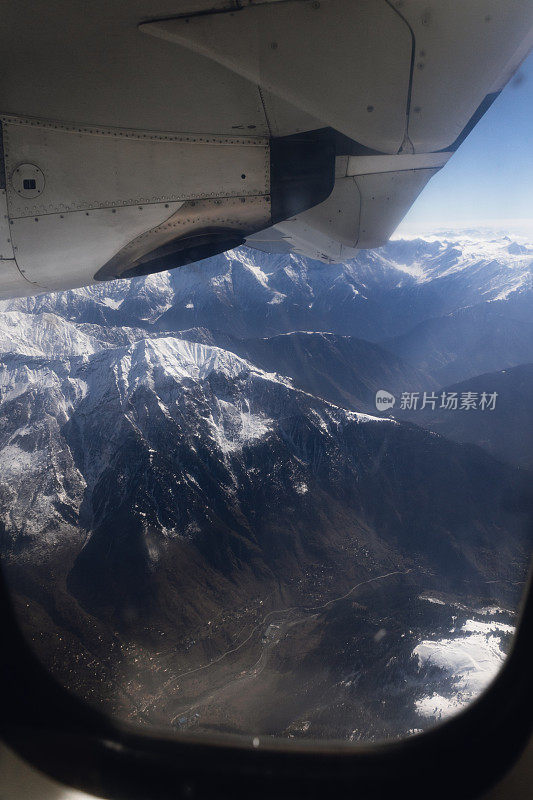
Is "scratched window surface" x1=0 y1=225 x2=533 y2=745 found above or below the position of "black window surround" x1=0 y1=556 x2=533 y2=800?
below

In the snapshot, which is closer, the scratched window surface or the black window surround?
the black window surround

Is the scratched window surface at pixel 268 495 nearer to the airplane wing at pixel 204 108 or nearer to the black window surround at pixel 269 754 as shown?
the airplane wing at pixel 204 108

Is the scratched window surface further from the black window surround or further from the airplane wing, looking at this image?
the black window surround

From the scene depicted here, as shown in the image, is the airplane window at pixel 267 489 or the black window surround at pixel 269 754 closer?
the black window surround at pixel 269 754

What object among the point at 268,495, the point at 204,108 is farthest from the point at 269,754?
the point at 268,495

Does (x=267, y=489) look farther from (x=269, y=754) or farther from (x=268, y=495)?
(x=269, y=754)

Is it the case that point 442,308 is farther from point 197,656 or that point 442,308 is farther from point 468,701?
point 468,701

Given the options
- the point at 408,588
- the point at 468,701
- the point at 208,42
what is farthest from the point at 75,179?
the point at 408,588

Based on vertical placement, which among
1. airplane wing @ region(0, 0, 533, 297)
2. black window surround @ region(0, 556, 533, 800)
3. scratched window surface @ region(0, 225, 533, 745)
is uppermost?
airplane wing @ region(0, 0, 533, 297)
